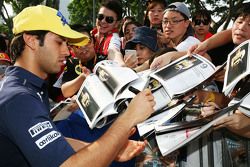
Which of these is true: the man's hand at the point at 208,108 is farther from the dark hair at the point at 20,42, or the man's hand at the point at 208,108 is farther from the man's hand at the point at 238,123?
the dark hair at the point at 20,42

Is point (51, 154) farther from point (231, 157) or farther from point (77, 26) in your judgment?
point (77, 26)

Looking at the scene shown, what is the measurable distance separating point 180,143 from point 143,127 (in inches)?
12.4

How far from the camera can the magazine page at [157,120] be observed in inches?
92.0

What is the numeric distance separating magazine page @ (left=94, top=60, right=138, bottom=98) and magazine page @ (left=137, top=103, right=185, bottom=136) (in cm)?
29

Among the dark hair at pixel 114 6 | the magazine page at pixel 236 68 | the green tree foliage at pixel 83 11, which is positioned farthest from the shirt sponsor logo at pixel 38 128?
the green tree foliage at pixel 83 11

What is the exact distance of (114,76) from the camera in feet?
7.79

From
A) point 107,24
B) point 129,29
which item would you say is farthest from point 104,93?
point 129,29

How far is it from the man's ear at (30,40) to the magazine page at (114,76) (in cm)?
48

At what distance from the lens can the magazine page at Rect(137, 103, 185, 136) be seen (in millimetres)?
2337

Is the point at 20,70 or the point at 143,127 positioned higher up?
the point at 20,70

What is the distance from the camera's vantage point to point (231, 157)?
7.98 ft

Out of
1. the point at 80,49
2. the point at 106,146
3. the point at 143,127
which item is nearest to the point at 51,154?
the point at 106,146

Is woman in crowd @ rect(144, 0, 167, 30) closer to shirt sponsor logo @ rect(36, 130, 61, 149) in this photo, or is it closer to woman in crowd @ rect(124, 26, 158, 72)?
woman in crowd @ rect(124, 26, 158, 72)

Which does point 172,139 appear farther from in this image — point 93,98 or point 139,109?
point 93,98
